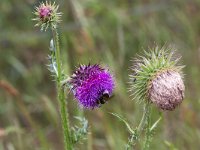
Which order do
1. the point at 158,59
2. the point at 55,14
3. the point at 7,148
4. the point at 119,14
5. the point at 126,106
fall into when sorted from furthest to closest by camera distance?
the point at 119,14
the point at 126,106
the point at 7,148
the point at 158,59
the point at 55,14

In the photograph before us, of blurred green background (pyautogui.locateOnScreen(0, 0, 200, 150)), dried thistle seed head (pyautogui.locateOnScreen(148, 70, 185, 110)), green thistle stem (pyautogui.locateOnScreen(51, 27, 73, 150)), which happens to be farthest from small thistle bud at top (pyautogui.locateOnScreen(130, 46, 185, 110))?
blurred green background (pyautogui.locateOnScreen(0, 0, 200, 150))

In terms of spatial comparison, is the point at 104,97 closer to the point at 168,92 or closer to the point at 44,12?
the point at 168,92

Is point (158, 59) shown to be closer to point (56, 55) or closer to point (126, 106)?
point (56, 55)

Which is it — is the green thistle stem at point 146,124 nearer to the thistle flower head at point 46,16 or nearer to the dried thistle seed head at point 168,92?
the dried thistle seed head at point 168,92

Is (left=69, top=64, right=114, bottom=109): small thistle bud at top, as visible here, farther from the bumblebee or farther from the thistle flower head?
the thistle flower head

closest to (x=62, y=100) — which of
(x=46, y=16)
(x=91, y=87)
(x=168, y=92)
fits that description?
(x=91, y=87)

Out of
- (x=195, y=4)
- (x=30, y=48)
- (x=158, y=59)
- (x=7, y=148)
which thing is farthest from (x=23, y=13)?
(x=158, y=59)
